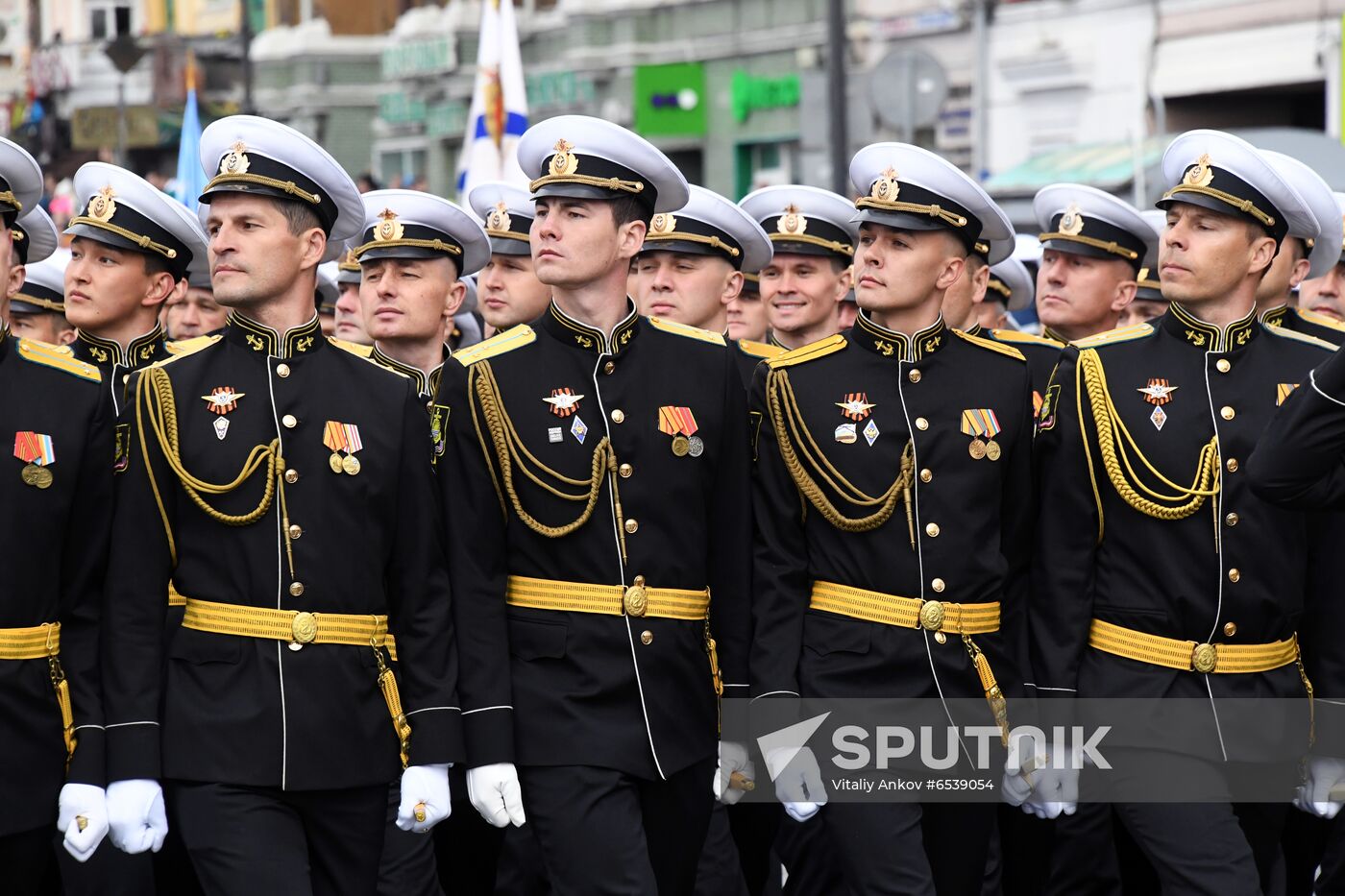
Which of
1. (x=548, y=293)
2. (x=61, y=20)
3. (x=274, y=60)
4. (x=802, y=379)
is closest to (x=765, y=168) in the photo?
(x=274, y=60)

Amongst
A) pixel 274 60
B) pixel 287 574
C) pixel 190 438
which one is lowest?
pixel 287 574

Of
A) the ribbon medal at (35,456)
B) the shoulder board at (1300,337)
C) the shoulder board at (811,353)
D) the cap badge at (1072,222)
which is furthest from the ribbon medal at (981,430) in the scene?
the cap badge at (1072,222)

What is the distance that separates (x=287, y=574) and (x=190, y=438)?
418mm

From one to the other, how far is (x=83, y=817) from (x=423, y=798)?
0.82 metres

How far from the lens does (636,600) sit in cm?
579

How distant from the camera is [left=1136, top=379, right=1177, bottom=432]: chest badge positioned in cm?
630

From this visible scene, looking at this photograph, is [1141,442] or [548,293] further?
[548,293]

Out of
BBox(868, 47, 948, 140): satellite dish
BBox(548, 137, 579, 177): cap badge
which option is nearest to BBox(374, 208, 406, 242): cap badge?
BBox(548, 137, 579, 177): cap badge

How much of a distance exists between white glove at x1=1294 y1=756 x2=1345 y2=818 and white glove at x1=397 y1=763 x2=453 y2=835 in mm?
2581

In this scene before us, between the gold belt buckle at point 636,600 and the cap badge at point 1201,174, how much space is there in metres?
2.11

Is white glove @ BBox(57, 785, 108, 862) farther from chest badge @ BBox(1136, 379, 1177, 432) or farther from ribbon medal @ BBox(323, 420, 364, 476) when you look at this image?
chest badge @ BBox(1136, 379, 1177, 432)

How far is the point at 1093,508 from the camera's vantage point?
6285mm

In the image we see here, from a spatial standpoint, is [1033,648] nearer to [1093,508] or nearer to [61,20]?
[1093,508]

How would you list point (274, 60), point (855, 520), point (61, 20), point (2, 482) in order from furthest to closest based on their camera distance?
point (61, 20), point (274, 60), point (855, 520), point (2, 482)
